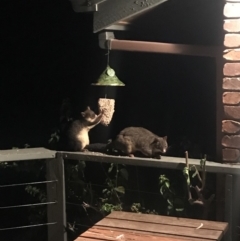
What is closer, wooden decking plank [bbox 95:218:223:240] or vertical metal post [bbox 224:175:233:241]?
wooden decking plank [bbox 95:218:223:240]

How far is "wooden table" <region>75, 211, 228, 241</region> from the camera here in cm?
263

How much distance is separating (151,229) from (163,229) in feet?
0.21

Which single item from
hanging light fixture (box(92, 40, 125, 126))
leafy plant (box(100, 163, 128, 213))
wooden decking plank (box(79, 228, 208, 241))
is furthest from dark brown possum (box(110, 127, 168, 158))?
wooden decking plank (box(79, 228, 208, 241))

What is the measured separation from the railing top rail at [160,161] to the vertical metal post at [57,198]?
0.10 m

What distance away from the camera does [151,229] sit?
9.04 feet

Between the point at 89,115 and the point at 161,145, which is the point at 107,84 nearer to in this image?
the point at 89,115

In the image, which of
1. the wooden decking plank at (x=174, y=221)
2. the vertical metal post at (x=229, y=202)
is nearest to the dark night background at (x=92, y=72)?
the vertical metal post at (x=229, y=202)

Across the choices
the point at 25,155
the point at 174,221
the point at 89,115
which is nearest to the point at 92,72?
the point at 89,115

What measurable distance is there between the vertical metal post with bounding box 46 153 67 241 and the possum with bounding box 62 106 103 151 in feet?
0.40

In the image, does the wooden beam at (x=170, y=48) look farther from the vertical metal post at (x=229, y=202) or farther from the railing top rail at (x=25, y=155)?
the railing top rail at (x=25, y=155)

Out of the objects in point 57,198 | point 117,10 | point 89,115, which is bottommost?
point 57,198

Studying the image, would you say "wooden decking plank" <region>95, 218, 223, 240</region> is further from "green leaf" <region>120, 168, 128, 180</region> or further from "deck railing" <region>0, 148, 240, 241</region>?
"green leaf" <region>120, 168, 128, 180</region>

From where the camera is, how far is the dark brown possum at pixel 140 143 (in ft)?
10.5

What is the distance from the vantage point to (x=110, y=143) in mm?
3398
